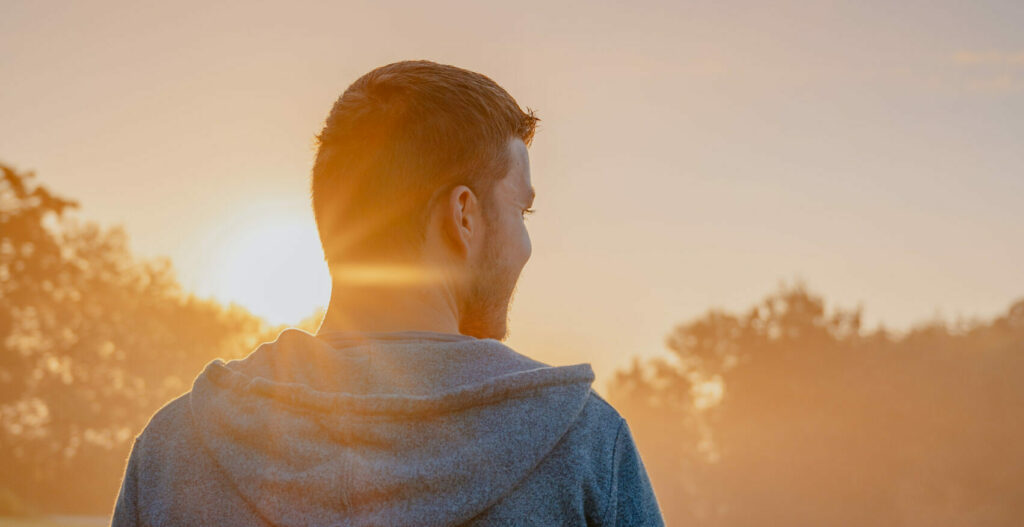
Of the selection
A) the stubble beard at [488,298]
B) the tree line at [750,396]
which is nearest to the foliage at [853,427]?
the tree line at [750,396]

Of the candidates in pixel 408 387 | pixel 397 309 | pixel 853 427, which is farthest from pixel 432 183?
pixel 853 427

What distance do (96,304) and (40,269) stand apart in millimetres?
4158

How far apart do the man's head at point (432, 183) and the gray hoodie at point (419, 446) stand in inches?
6.9

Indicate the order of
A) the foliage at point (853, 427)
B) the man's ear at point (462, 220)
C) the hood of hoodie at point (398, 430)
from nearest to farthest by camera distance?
the hood of hoodie at point (398, 430)
the man's ear at point (462, 220)
the foliage at point (853, 427)

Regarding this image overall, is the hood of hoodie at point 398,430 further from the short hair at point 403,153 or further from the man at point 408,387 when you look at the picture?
the short hair at point 403,153

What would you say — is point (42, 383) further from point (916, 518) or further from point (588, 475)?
point (588, 475)

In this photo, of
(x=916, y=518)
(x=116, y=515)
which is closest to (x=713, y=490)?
(x=916, y=518)

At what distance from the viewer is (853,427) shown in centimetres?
4503

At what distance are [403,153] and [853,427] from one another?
155ft

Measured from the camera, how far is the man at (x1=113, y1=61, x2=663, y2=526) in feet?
5.71

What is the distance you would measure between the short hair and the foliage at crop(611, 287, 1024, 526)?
44.2 meters

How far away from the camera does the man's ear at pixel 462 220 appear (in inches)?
74.7

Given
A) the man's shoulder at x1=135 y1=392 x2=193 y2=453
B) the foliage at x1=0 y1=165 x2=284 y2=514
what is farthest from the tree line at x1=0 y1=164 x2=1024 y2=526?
the man's shoulder at x1=135 y1=392 x2=193 y2=453

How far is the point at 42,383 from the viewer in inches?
1753
